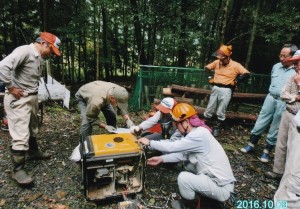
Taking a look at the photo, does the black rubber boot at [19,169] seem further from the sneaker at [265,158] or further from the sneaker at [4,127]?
the sneaker at [265,158]

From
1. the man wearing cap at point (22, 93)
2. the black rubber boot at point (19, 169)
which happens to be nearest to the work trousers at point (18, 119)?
the man wearing cap at point (22, 93)

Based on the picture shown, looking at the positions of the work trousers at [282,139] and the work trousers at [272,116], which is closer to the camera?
the work trousers at [282,139]

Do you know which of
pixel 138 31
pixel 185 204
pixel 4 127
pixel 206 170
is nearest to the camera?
pixel 206 170

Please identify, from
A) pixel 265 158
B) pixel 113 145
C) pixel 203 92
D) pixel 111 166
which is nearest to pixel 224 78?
pixel 203 92

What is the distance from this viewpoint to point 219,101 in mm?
6438

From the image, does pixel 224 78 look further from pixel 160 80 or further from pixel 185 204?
pixel 185 204

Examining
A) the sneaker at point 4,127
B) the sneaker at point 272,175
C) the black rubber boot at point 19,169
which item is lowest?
the sneaker at point 272,175

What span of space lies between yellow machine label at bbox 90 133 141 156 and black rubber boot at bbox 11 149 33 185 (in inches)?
49.9

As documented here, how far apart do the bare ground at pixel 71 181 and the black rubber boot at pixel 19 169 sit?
0.51 feet

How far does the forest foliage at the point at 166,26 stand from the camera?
32.7 ft

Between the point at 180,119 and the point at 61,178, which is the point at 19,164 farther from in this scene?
the point at 180,119

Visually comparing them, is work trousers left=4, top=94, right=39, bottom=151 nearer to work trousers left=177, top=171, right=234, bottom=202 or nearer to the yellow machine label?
the yellow machine label

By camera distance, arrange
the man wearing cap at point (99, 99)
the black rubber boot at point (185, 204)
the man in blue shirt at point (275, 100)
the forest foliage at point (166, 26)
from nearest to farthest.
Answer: the black rubber boot at point (185, 204)
the man wearing cap at point (99, 99)
the man in blue shirt at point (275, 100)
the forest foliage at point (166, 26)

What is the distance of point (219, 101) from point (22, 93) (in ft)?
15.2
